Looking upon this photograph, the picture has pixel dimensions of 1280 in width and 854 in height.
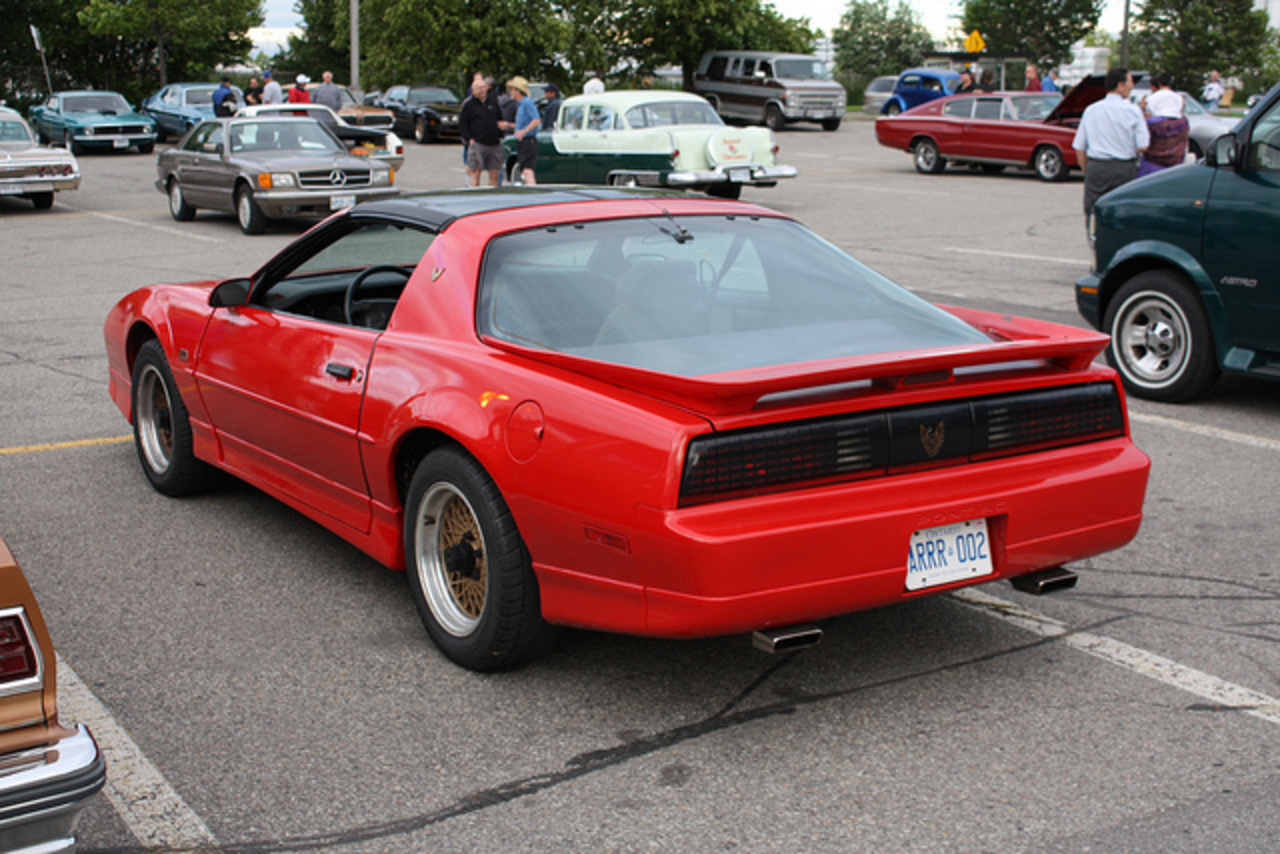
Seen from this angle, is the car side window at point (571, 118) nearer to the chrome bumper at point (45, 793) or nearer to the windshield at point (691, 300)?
the windshield at point (691, 300)

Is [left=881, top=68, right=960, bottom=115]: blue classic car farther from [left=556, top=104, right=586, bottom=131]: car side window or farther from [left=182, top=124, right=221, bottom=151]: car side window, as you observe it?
[left=182, top=124, right=221, bottom=151]: car side window

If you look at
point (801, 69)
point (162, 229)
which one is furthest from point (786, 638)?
point (801, 69)

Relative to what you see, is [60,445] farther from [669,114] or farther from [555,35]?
[555,35]

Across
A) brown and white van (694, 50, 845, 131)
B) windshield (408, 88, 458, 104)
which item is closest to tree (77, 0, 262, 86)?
windshield (408, 88, 458, 104)

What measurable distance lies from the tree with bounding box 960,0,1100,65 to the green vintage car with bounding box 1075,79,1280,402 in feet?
233

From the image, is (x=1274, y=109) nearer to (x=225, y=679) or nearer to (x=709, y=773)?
(x=709, y=773)

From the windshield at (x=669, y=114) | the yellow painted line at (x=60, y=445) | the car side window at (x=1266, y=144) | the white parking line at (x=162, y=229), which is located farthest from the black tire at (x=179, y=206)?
the car side window at (x=1266, y=144)

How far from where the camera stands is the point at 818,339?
12.8ft

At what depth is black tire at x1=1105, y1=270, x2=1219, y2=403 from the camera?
723 centimetres

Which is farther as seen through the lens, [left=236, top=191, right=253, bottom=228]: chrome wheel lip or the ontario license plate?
[left=236, top=191, right=253, bottom=228]: chrome wheel lip

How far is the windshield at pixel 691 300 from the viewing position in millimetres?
3807

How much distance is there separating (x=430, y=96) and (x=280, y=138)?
18916 millimetres

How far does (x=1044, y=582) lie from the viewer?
150 inches

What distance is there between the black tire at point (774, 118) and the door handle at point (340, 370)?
33657 millimetres
